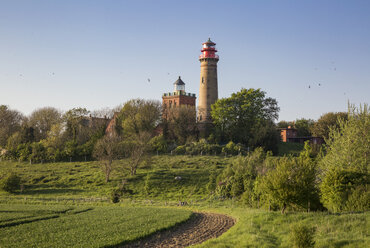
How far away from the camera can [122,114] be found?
74312mm

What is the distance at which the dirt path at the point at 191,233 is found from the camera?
63.0 feet

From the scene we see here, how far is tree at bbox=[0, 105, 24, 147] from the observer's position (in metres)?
78.1

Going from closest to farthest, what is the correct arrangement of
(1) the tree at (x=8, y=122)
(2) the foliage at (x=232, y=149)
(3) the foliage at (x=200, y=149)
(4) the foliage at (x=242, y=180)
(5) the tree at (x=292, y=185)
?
(5) the tree at (x=292, y=185) < (4) the foliage at (x=242, y=180) < (2) the foliage at (x=232, y=149) < (3) the foliage at (x=200, y=149) < (1) the tree at (x=8, y=122)

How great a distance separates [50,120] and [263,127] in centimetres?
5127

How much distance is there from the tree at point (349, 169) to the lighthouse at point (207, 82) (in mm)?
39575

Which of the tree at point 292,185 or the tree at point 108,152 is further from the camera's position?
the tree at point 108,152

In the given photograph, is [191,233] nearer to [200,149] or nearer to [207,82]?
[200,149]

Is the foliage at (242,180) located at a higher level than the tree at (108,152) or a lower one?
lower

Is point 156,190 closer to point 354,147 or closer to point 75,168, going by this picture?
point 75,168

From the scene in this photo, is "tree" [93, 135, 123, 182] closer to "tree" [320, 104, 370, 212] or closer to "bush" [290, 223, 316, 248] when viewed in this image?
"tree" [320, 104, 370, 212]

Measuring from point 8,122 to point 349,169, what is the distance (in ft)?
271

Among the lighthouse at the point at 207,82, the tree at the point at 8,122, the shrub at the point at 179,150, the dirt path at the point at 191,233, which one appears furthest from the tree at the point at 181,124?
the dirt path at the point at 191,233

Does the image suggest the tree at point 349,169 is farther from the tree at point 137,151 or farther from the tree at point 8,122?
the tree at point 8,122

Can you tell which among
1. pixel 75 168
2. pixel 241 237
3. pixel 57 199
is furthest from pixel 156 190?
pixel 241 237
